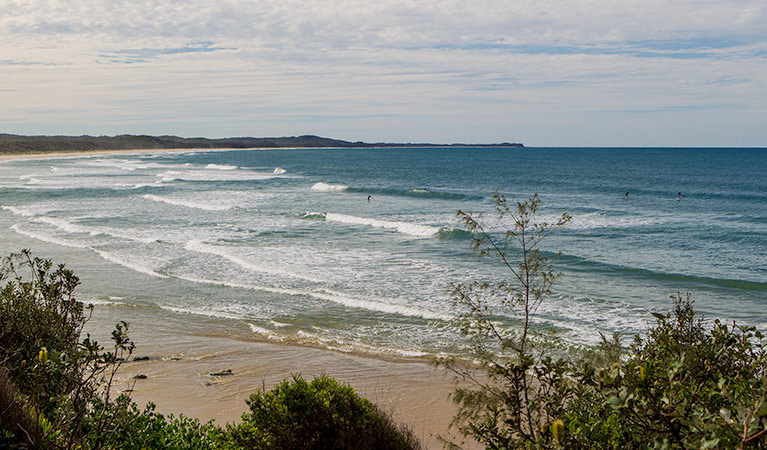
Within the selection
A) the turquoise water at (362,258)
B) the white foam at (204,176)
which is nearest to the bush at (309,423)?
the turquoise water at (362,258)

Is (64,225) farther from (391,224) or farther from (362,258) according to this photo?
(362,258)

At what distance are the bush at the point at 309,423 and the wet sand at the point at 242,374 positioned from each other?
2725mm

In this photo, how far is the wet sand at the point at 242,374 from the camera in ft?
34.8

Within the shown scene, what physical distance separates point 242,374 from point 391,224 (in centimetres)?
2296

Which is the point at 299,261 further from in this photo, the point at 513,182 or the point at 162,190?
the point at 513,182

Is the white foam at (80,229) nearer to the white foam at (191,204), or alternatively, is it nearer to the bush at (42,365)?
the white foam at (191,204)

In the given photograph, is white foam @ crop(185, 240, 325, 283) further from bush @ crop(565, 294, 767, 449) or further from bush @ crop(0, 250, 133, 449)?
bush @ crop(565, 294, 767, 449)

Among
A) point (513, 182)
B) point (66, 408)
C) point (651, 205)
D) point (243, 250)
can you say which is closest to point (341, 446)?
point (66, 408)

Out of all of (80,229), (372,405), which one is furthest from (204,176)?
(372,405)

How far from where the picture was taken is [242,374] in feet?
40.4

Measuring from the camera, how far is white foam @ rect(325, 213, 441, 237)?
32031mm

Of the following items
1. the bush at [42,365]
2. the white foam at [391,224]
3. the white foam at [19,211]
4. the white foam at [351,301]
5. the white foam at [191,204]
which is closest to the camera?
the bush at [42,365]

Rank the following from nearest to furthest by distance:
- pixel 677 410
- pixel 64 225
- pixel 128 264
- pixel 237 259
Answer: pixel 677 410
pixel 128 264
pixel 237 259
pixel 64 225

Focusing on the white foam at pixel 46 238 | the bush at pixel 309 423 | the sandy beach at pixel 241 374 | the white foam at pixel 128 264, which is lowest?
the sandy beach at pixel 241 374
